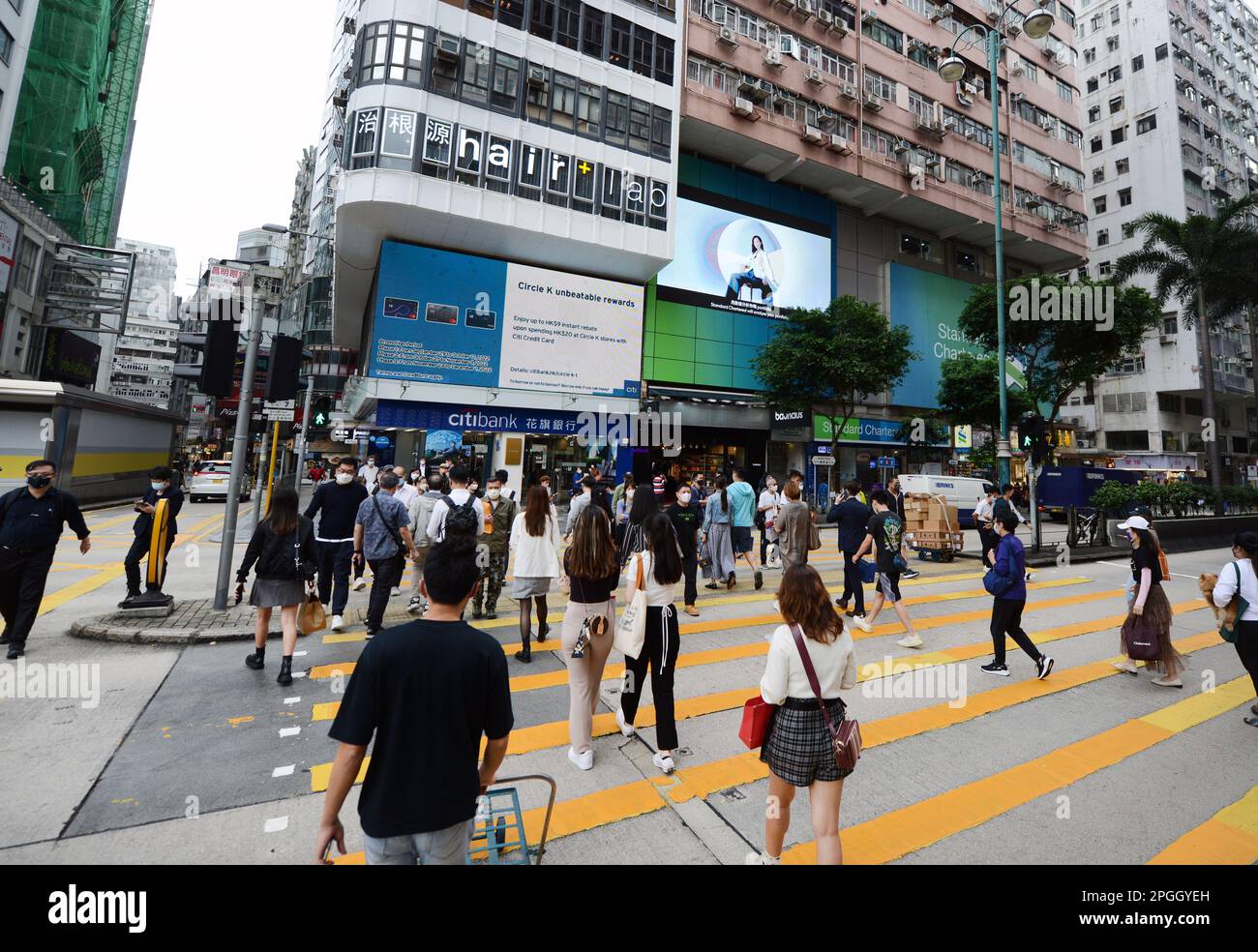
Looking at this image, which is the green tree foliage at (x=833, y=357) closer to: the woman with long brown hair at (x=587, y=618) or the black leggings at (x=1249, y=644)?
the black leggings at (x=1249, y=644)

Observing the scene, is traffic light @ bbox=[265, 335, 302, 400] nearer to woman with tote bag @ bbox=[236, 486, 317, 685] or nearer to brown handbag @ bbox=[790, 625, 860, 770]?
woman with tote bag @ bbox=[236, 486, 317, 685]

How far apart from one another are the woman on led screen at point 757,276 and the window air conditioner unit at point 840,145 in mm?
5960

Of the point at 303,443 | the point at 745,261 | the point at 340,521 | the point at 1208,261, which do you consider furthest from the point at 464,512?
the point at 1208,261

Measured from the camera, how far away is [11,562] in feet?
18.8

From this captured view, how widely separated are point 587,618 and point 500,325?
20562mm

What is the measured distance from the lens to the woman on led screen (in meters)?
29.2

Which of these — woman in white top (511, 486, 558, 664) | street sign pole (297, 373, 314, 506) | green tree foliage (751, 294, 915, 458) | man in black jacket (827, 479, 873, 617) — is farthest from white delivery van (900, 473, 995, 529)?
street sign pole (297, 373, 314, 506)

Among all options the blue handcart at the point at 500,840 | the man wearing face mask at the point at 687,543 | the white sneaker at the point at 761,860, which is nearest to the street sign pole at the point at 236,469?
the man wearing face mask at the point at 687,543

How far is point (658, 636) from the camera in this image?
4.05 metres

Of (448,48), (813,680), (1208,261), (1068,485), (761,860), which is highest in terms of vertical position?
(448,48)

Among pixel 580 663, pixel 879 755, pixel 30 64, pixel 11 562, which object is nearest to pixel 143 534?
pixel 11 562

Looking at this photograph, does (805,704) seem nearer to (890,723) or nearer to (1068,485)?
(890,723)

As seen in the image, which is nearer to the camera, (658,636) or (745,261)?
(658,636)

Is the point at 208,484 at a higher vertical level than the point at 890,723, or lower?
higher
